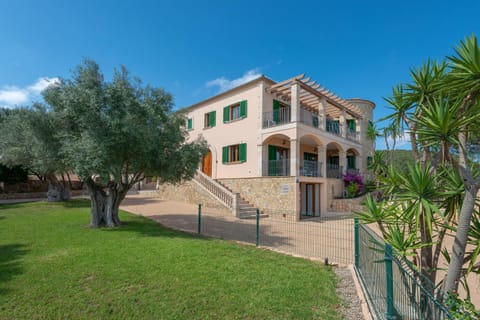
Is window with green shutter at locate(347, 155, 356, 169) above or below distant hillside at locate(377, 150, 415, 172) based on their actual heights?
above

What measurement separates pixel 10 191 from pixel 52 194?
8.32m

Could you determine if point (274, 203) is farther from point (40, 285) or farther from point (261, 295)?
point (40, 285)

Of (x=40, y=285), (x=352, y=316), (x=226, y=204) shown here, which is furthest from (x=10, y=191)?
(x=352, y=316)

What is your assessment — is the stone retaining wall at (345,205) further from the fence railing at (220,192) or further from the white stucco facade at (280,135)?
the fence railing at (220,192)

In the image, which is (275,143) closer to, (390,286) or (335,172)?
(335,172)

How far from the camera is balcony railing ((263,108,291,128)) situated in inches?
623

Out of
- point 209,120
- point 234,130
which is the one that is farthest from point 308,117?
point 209,120

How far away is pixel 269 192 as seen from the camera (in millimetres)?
14188

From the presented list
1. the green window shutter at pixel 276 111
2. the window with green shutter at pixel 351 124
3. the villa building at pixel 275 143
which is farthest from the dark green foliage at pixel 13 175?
the window with green shutter at pixel 351 124

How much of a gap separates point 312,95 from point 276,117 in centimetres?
305

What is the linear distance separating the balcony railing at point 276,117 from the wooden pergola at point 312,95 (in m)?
1.14

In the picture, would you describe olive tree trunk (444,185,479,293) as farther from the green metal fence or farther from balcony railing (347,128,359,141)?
balcony railing (347,128,359,141)

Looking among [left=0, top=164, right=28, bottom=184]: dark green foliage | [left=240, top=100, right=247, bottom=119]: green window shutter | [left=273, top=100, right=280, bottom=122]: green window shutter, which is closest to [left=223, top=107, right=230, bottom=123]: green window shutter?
[left=240, top=100, right=247, bottom=119]: green window shutter

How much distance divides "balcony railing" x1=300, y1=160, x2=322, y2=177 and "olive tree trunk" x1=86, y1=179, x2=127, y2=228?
10168mm
